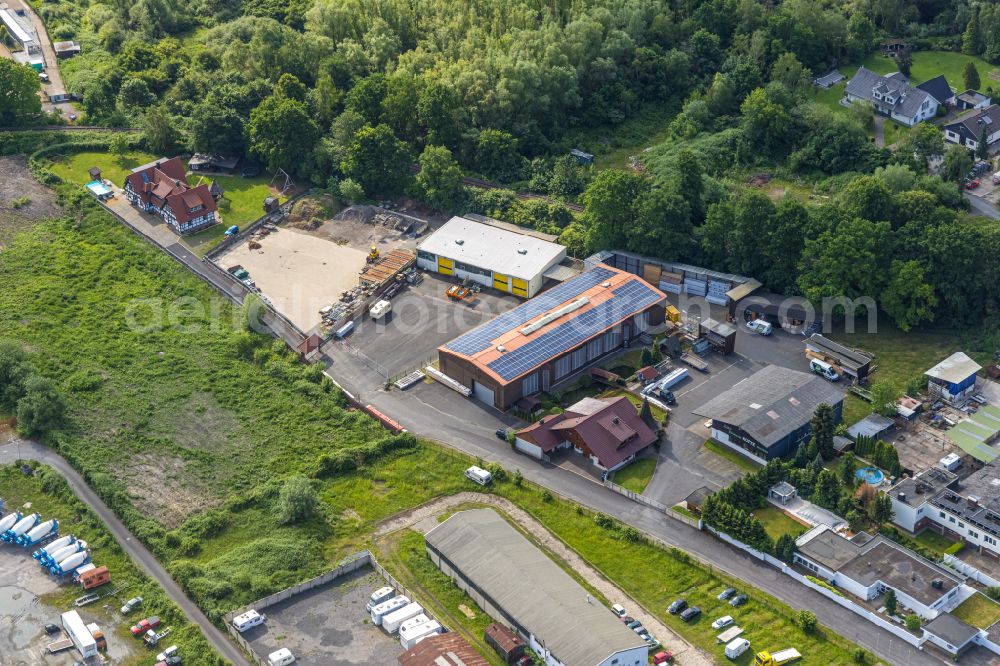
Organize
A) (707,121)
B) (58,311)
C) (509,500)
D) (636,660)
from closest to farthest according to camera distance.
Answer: (636,660)
(509,500)
(58,311)
(707,121)

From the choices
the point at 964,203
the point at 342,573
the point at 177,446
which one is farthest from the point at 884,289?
the point at 177,446

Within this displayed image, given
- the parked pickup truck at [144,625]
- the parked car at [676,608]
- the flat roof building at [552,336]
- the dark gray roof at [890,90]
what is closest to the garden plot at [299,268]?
the flat roof building at [552,336]

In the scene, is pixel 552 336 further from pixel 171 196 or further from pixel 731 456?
pixel 171 196

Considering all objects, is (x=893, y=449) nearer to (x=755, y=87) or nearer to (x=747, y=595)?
(x=747, y=595)

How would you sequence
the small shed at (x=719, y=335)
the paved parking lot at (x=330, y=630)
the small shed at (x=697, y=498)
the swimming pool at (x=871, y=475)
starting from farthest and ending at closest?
the small shed at (x=719, y=335) → the swimming pool at (x=871, y=475) → the small shed at (x=697, y=498) → the paved parking lot at (x=330, y=630)

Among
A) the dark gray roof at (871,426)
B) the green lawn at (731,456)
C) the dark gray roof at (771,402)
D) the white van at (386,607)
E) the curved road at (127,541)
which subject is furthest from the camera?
the dark gray roof at (871,426)

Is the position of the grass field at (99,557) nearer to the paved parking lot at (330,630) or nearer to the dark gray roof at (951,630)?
the paved parking lot at (330,630)

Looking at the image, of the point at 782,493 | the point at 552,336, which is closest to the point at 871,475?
the point at 782,493
